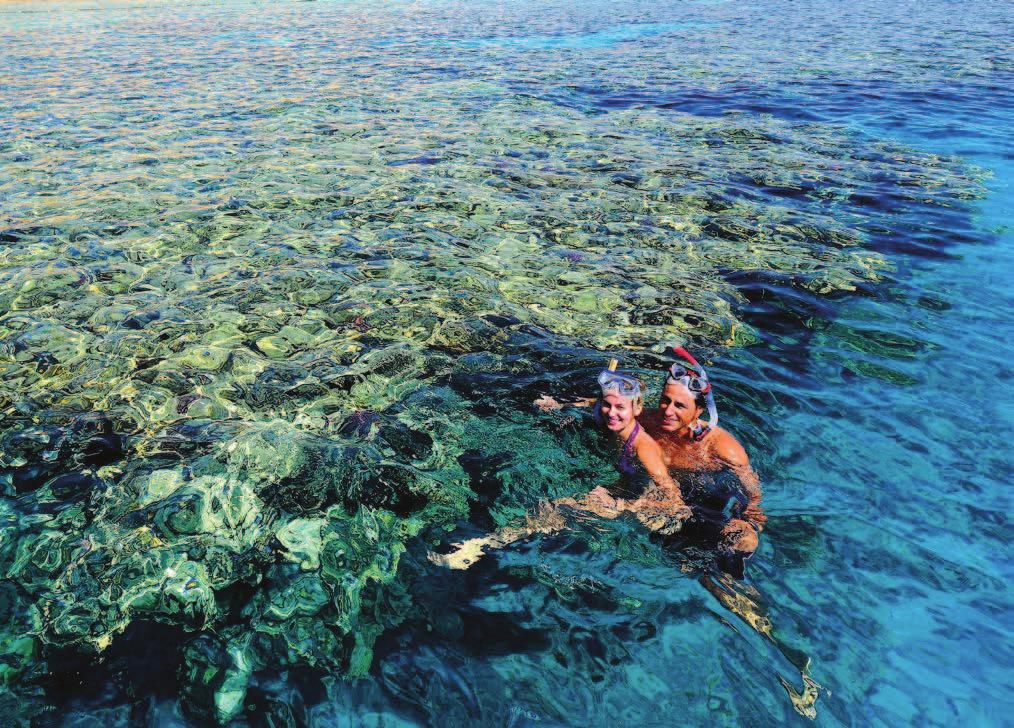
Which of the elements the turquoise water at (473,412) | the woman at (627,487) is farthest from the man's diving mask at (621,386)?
the turquoise water at (473,412)

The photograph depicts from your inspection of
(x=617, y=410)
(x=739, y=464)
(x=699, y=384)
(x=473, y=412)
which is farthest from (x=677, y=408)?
(x=473, y=412)

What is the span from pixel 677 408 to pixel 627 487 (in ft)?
2.64

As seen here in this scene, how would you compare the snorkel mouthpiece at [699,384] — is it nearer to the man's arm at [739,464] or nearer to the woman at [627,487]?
the man's arm at [739,464]

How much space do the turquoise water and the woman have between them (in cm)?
19

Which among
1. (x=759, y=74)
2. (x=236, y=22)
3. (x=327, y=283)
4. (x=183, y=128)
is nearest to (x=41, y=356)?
(x=327, y=283)

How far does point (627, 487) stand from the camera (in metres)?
5.45

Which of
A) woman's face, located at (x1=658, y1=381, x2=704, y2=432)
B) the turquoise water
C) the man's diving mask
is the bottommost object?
the turquoise water

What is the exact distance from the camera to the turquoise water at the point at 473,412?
13.4 ft

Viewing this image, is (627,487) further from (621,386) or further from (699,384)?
(699,384)

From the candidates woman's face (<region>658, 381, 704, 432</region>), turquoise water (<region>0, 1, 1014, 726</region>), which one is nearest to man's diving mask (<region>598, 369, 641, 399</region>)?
woman's face (<region>658, 381, 704, 432</region>)

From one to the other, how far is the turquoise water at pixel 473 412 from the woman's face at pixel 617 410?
497 mm

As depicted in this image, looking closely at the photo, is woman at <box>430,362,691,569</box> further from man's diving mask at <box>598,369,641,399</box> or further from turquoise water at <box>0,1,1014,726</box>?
turquoise water at <box>0,1,1014,726</box>

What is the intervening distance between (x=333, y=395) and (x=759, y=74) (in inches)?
903

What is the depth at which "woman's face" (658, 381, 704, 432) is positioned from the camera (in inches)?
218
